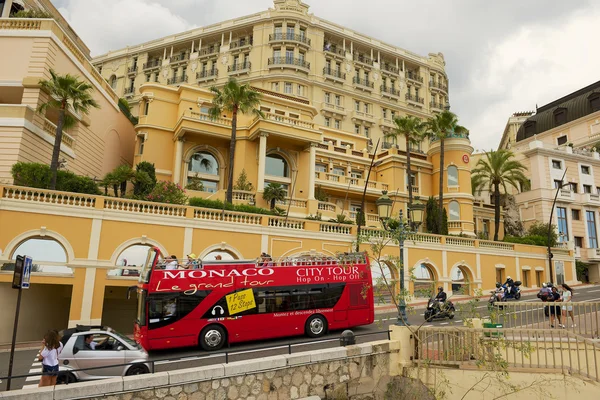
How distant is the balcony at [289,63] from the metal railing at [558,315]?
141ft

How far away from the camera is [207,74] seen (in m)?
54.6

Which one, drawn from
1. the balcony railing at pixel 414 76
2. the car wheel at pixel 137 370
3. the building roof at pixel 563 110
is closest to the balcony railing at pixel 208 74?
the balcony railing at pixel 414 76

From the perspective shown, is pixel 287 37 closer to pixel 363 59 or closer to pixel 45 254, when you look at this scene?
pixel 363 59

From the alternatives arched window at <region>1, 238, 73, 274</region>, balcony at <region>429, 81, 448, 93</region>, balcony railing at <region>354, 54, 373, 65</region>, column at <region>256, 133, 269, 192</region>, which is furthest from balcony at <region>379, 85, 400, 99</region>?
arched window at <region>1, 238, 73, 274</region>

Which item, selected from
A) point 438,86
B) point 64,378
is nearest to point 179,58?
point 438,86

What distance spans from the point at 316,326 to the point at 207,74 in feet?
153

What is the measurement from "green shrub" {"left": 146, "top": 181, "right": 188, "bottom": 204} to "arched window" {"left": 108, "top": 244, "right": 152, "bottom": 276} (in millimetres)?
4341

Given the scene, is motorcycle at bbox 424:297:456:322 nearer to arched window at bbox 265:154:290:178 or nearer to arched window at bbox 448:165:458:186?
arched window at bbox 265:154:290:178

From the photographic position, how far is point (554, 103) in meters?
58.2

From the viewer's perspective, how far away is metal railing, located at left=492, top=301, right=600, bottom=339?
39.9 ft

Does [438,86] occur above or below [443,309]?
above

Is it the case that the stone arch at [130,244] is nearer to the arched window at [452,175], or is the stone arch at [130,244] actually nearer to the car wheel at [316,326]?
the car wheel at [316,326]

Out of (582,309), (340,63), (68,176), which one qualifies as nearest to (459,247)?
(582,309)

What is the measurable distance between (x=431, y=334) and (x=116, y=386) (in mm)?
7889
